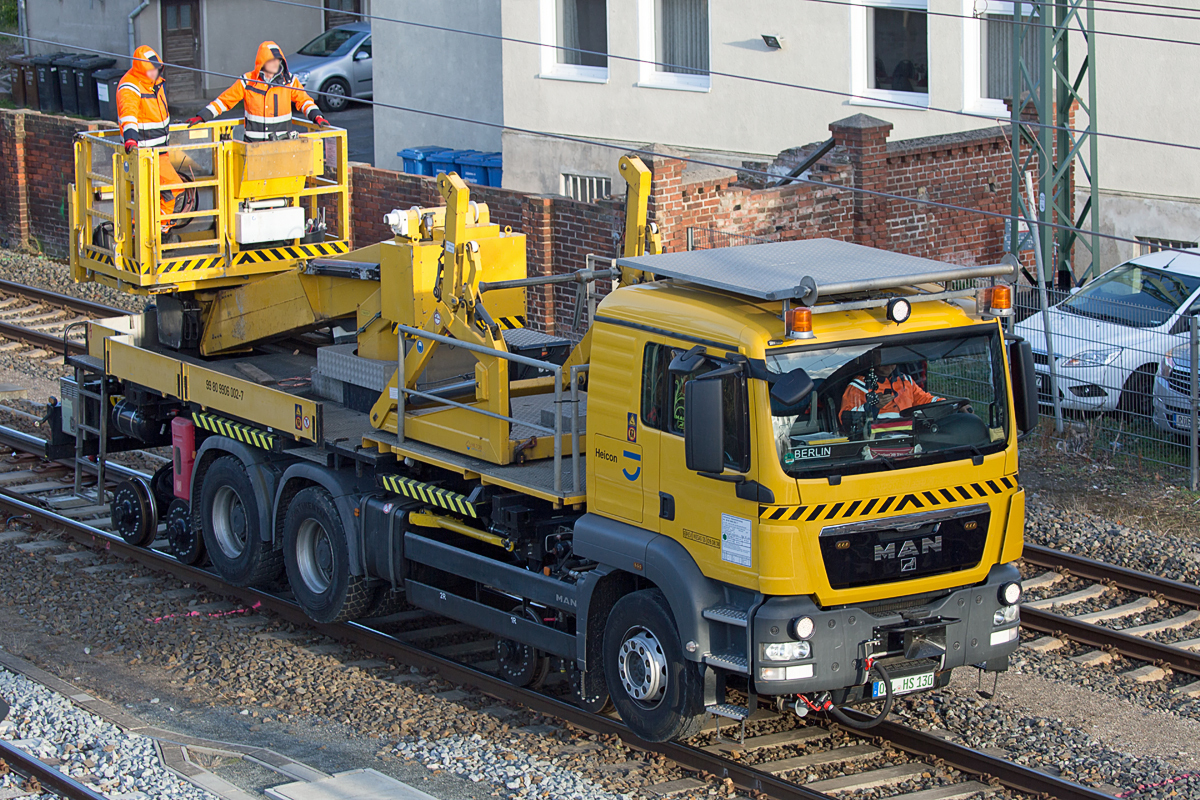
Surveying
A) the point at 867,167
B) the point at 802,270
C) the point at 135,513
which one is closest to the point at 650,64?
the point at 867,167

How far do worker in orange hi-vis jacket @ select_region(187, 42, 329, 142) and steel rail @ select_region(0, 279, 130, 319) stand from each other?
23.6 ft

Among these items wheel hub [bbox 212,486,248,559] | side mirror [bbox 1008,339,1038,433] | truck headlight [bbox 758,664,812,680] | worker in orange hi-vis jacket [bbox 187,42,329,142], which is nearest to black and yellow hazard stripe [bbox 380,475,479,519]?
wheel hub [bbox 212,486,248,559]

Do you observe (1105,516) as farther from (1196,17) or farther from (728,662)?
(1196,17)

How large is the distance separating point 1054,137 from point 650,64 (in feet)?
24.1

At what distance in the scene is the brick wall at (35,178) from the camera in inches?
930

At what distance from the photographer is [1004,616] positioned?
8641 mm

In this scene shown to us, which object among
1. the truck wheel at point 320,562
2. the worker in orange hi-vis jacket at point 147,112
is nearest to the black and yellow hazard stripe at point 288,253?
the worker in orange hi-vis jacket at point 147,112

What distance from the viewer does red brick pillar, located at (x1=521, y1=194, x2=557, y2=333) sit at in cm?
1809

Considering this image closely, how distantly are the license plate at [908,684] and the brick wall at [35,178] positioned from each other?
18232 millimetres

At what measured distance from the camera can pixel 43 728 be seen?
9180 mm

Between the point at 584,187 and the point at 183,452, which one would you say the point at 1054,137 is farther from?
the point at 183,452

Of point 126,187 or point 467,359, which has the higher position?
point 126,187

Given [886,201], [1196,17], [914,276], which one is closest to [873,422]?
[914,276]

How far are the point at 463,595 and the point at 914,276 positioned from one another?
3920 mm
